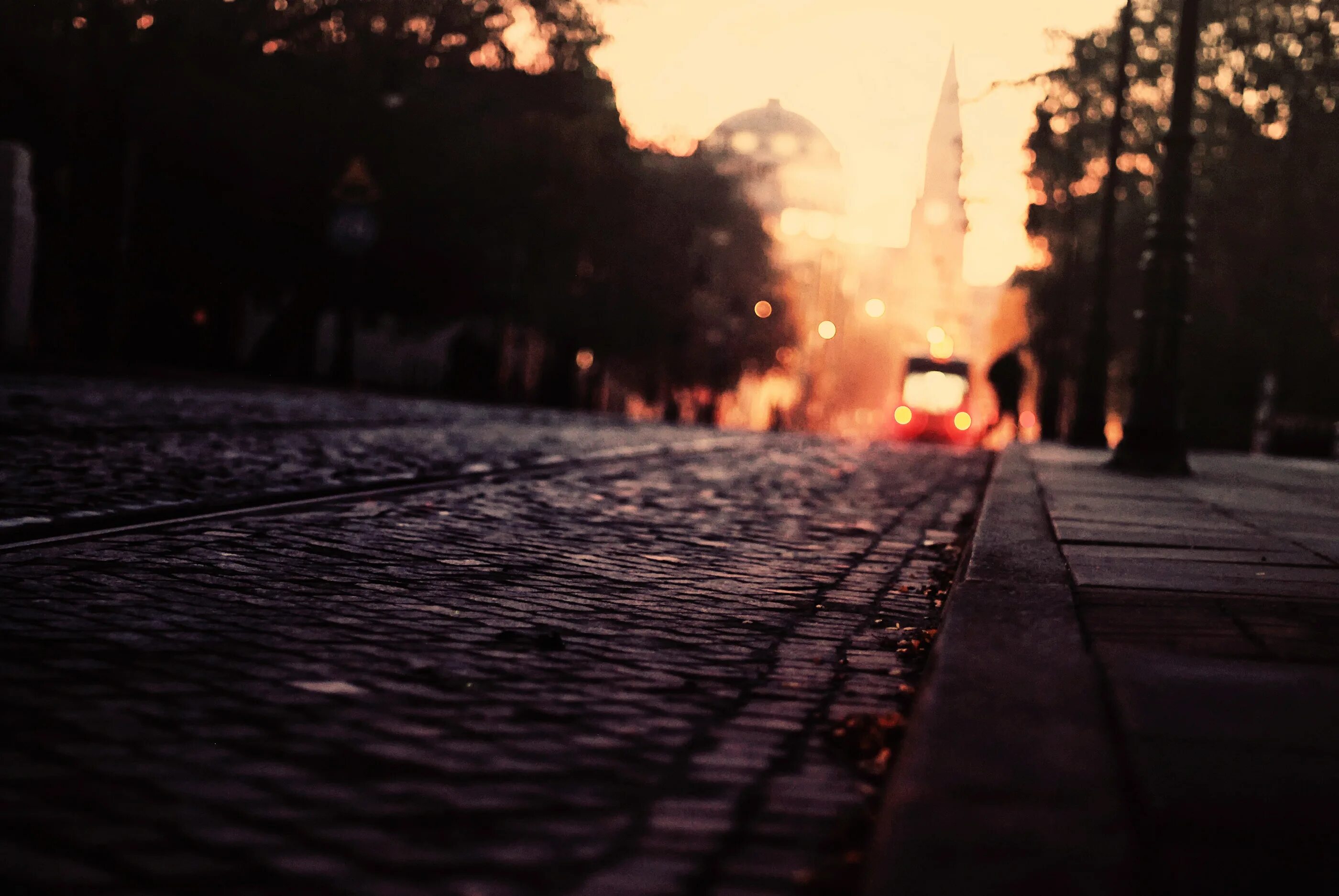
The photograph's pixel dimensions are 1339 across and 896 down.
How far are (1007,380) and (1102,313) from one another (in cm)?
872

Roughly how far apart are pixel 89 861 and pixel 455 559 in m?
4.25

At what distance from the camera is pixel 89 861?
281 centimetres

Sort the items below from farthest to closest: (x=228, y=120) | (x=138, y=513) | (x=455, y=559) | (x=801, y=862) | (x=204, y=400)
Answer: (x=228, y=120) → (x=204, y=400) → (x=138, y=513) → (x=455, y=559) → (x=801, y=862)

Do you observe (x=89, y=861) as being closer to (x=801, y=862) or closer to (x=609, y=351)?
(x=801, y=862)

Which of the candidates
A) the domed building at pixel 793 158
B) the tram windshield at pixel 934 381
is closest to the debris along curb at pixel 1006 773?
the tram windshield at pixel 934 381

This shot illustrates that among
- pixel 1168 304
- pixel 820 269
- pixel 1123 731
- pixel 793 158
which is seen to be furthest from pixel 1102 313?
pixel 793 158

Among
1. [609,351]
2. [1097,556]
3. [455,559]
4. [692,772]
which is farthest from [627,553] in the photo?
[609,351]

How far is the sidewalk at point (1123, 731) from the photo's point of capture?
276cm

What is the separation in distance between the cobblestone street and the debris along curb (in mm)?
168

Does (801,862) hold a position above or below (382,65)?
below

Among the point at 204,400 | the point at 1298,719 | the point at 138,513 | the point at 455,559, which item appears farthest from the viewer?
the point at 204,400

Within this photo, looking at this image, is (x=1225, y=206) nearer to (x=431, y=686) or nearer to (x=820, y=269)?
(x=431, y=686)

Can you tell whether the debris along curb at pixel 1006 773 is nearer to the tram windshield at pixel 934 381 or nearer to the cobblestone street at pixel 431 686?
the cobblestone street at pixel 431 686

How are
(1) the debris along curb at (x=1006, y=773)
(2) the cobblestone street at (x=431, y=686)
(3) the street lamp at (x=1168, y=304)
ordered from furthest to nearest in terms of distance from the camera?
(3) the street lamp at (x=1168, y=304) → (2) the cobblestone street at (x=431, y=686) → (1) the debris along curb at (x=1006, y=773)
